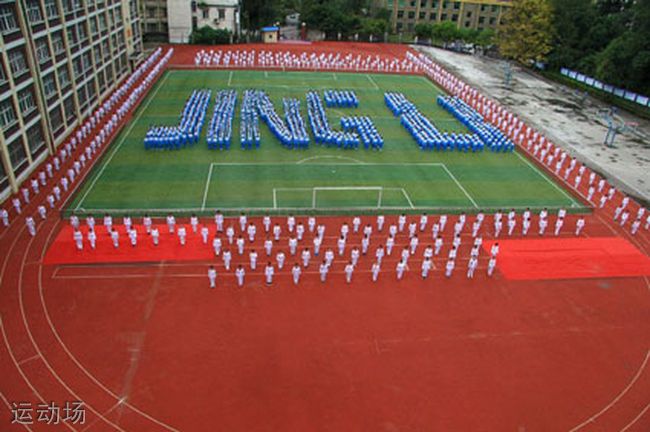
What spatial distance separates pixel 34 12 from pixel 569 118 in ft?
123

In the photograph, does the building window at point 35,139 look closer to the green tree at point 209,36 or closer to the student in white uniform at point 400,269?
the student in white uniform at point 400,269

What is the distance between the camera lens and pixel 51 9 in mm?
A: 29141

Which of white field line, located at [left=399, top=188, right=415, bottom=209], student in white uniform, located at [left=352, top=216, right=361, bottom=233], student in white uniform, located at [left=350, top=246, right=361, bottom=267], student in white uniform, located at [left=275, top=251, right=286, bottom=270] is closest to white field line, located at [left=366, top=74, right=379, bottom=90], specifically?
white field line, located at [left=399, top=188, right=415, bottom=209]

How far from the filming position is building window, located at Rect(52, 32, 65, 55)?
1159 inches

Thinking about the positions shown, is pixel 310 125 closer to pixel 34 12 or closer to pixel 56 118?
pixel 56 118

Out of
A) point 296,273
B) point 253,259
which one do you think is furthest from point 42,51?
point 296,273

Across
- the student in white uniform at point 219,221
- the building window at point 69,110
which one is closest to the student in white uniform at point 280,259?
the student in white uniform at point 219,221

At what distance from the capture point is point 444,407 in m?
13.7

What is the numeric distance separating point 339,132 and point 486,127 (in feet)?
33.2

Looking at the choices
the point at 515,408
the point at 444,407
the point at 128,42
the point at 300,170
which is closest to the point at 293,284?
the point at 444,407

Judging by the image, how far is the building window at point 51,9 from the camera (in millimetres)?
28453

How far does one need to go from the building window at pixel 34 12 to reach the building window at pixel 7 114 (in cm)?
546

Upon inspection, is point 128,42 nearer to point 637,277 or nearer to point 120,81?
point 120,81

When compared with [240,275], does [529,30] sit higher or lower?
higher
